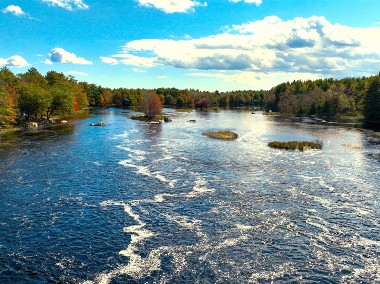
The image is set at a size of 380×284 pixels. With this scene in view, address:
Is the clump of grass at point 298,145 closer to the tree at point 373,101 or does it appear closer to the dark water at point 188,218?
the dark water at point 188,218

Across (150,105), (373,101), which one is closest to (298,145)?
(373,101)

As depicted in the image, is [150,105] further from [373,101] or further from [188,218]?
[188,218]

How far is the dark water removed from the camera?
29.6m

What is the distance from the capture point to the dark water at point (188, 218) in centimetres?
2964

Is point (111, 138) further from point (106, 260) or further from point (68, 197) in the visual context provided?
point (106, 260)

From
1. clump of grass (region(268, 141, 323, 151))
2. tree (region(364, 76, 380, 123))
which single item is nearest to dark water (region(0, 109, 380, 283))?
clump of grass (region(268, 141, 323, 151))

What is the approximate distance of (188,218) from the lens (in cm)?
4088

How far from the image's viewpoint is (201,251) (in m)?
32.8

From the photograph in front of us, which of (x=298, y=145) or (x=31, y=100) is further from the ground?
(x=31, y=100)

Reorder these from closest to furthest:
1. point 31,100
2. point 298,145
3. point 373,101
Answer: point 298,145
point 31,100
point 373,101

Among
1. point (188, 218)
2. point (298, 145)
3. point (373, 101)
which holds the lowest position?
point (188, 218)

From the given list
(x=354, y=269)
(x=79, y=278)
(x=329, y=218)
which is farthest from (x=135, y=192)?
(x=354, y=269)

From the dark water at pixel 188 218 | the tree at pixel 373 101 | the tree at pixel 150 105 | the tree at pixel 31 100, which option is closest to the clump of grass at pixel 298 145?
the dark water at pixel 188 218

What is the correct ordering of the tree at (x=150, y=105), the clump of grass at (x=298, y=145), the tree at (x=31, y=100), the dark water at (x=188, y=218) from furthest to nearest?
the tree at (x=150, y=105) < the tree at (x=31, y=100) < the clump of grass at (x=298, y=145) < the dark water at (x=188, y=218)
